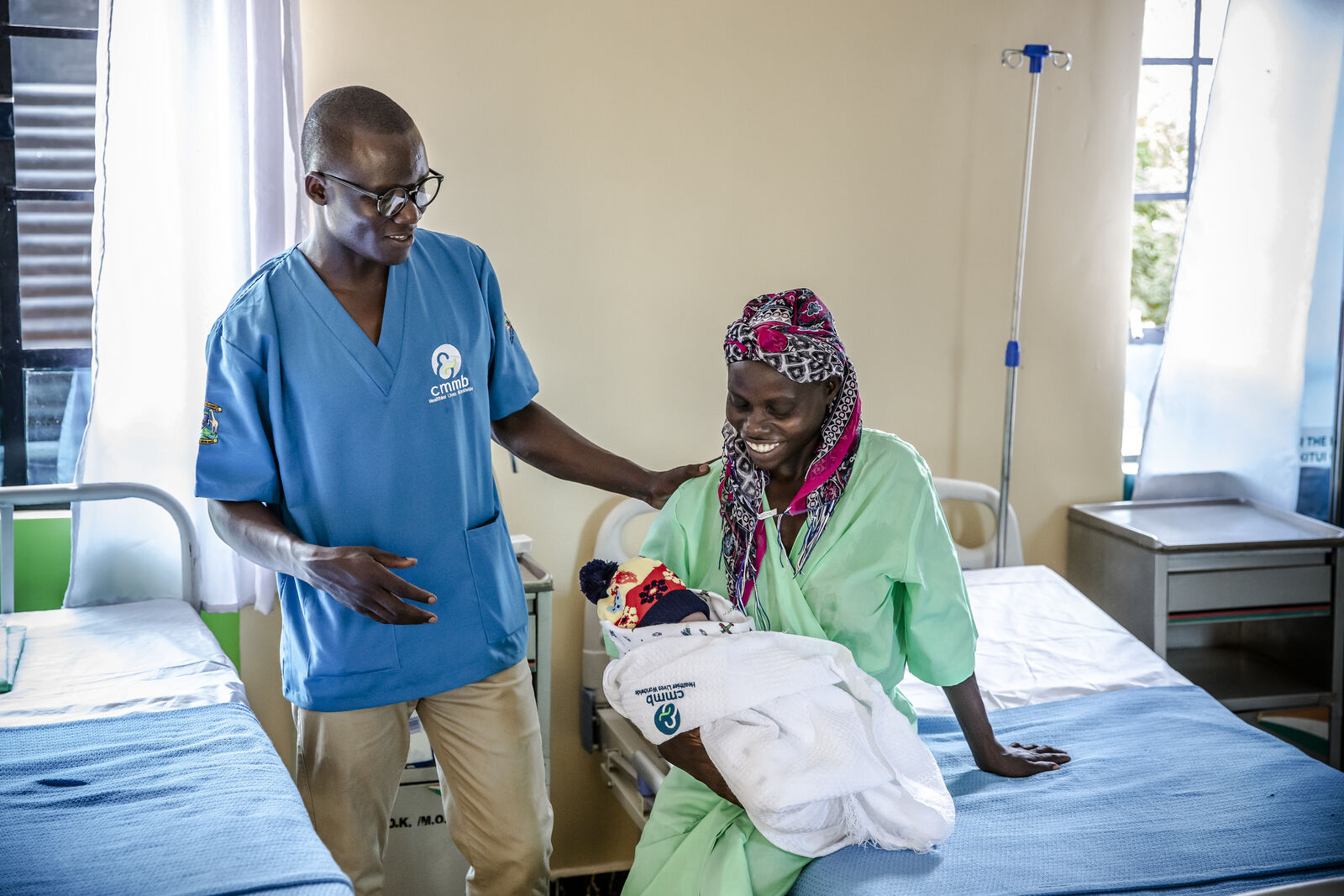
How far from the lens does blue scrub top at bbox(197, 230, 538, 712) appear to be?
1.85m

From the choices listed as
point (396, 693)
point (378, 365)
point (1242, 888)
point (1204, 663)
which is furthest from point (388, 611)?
point (1204, 663)

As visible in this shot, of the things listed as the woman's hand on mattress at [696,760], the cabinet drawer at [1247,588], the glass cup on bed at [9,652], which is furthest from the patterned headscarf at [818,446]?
the cabinet drawer at [1247,588]

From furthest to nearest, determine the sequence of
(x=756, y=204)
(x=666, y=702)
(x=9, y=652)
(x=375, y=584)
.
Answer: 1. (x=756, y=204)
2. (x=9, y=652)
3. (x=666, y=702)
4. (x=375, y=584)

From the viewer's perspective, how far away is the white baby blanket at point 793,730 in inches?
63.4

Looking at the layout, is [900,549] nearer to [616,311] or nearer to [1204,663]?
[616,311]

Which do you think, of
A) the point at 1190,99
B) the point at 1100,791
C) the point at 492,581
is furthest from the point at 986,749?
the point at 1190,99

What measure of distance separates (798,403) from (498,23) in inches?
64.4

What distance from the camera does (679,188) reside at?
3.09 meters

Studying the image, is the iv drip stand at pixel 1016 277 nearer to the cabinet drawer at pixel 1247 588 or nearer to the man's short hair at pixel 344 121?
the cabinet drawer at pixel 1247 588

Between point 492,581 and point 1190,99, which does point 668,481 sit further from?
point 1190,99

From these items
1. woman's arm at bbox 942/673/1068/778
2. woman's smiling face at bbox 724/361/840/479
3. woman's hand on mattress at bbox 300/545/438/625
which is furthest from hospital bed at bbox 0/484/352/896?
woman's arm at bbox 942/673/1068/778

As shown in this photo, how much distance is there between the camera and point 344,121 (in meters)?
1.78

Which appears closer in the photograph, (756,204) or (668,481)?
(668,481)

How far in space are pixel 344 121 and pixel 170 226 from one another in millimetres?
1130
